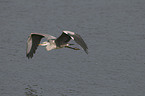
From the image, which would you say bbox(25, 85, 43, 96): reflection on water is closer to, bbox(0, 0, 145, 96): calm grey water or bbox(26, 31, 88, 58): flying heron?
bbox(0, 0, 145, 96): calm grey water

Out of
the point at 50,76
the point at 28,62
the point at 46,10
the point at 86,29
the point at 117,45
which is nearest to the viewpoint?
the point at 50,76

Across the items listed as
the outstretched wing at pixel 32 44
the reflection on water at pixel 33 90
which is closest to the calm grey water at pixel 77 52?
the reflection on water at pixel 33 90

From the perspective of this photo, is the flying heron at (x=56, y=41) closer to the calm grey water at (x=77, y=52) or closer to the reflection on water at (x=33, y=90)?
the reflection on water at (x=33, y=90)

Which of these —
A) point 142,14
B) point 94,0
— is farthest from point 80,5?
point 142,14

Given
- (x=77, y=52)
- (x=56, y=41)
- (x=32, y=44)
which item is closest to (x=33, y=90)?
(x=32, y=44)

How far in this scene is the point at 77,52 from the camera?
19.2m

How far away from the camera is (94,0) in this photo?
1131 inches

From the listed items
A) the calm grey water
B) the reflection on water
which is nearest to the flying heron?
the reflection on water

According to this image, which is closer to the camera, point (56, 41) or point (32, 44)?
point (56, 41)

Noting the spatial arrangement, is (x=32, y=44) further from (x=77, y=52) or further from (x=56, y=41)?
(x=77, y=52)

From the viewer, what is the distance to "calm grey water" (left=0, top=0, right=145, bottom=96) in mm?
15227

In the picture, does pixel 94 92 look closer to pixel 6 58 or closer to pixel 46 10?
pixel 6 58

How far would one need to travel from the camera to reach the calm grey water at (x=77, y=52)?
15227 millimetres

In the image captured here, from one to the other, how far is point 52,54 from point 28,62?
151 cm
